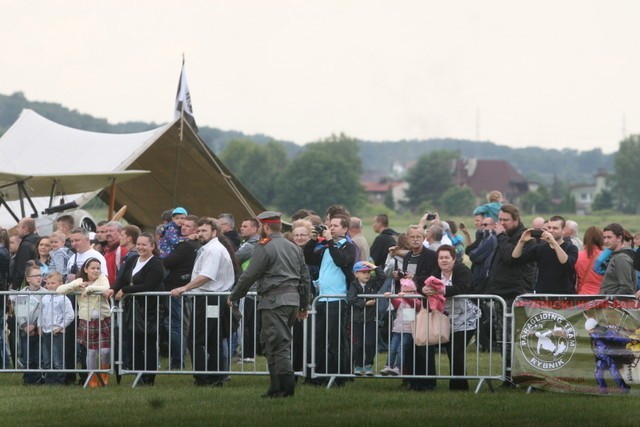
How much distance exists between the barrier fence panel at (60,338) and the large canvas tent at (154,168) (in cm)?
1323

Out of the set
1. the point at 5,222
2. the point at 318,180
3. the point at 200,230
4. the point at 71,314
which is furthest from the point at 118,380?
the point at 318,180

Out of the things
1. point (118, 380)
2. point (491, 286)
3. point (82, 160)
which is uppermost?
point (82, 160)

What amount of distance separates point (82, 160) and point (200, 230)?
17527 mm

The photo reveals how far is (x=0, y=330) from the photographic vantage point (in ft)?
44.9

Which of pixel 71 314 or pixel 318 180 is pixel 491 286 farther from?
pixel 318 180

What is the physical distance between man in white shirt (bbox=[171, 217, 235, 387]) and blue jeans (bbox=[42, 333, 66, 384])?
142 cm

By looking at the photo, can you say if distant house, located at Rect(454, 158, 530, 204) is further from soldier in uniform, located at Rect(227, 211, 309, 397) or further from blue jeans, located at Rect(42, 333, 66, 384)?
soldier in uniform, located at Rect(227, 211, 309, 397)

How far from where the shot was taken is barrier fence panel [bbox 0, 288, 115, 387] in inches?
492

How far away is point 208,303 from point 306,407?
7.43ft

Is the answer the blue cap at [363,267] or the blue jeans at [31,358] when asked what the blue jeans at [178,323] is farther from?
the blue cap at [363,267]

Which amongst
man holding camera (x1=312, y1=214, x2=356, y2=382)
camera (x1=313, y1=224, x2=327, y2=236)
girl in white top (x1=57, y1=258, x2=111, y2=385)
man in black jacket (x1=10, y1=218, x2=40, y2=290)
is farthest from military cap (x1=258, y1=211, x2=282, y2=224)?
man in black jacket (x1=10, y1=218, x2=40, y2=290)

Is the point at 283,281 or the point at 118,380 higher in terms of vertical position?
the point at 283,281

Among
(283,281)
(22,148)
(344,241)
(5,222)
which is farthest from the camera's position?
(22,148)

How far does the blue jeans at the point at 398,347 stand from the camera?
39.2 ft
